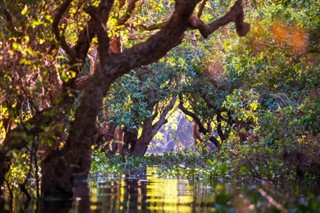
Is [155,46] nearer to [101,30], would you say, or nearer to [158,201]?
[101,30]

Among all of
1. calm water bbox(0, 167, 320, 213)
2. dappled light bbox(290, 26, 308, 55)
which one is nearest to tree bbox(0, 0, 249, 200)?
calm water bbox(0, 167, 320, 213)

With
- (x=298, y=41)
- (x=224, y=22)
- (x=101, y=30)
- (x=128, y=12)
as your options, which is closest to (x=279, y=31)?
(x=298, y=41)

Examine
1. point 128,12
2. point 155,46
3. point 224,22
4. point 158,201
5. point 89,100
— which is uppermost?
point 128,12

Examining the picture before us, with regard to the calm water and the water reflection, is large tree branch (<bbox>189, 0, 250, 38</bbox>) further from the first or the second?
the water reflection

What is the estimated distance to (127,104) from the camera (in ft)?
115

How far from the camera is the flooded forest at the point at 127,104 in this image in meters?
11.2

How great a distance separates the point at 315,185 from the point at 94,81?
281 inches

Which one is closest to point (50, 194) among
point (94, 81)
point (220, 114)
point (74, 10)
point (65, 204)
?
point (65, 204)

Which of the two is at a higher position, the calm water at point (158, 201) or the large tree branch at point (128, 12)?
the large tree branch at point (128, 12)

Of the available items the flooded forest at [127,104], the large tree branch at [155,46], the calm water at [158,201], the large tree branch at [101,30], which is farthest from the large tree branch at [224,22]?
the calm water at [158,201]

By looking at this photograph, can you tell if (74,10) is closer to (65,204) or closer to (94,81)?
(94,81)

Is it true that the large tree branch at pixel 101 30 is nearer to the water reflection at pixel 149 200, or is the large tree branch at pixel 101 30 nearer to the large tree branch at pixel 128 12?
the water reflection at pixel 149 200

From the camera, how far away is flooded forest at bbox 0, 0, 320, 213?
11.2 meters

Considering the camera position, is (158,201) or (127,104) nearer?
(158,201)
